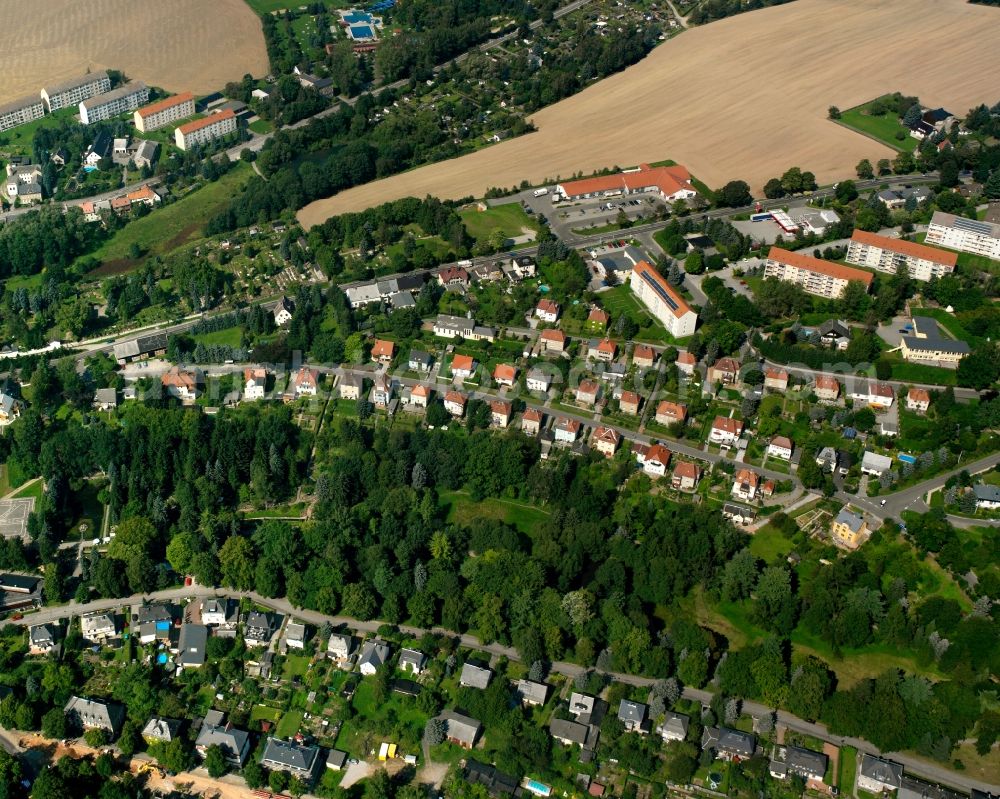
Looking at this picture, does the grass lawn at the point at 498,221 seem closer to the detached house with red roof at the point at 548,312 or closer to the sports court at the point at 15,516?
the detached house with red roof at the point at 548,312

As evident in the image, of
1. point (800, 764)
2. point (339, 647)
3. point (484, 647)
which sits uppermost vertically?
point (339, 647)

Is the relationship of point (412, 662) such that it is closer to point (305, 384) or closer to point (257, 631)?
point (257, 631)

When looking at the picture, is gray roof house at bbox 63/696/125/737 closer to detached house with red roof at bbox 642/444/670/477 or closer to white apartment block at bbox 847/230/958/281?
detached house with red roof at bbox 642/444/670/477

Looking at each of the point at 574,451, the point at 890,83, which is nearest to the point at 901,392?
the point at 574,451

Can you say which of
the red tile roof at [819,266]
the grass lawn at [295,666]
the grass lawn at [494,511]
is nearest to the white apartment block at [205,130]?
the red tile roof at [819,266]

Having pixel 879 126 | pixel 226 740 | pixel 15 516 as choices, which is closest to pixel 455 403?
pixel 226 740

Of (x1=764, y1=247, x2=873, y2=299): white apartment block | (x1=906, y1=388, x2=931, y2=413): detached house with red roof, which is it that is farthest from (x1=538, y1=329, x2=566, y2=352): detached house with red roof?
(x1=906, y1=388, x2=931, y2=413): detached house with red roof
